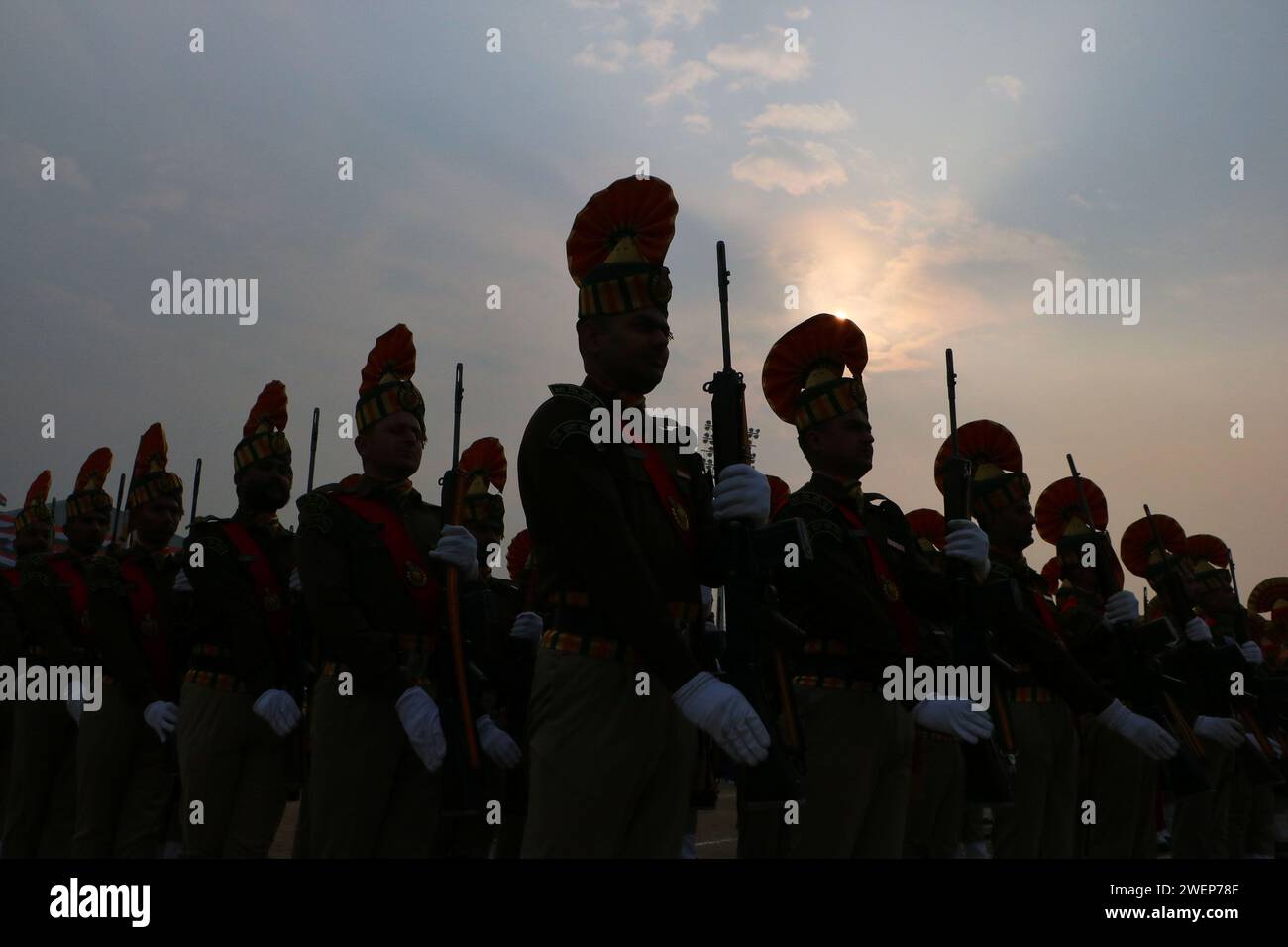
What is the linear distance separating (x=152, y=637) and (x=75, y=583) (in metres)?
1.84

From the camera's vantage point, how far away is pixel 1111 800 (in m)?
8.36

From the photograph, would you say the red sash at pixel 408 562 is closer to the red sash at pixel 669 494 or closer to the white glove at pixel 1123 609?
the red sash at pixel 669 494

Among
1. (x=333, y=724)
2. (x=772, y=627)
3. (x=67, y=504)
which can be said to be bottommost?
(x=333, y=724)

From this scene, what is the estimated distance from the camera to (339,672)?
559 cm

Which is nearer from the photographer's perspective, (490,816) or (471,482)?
(490,816)

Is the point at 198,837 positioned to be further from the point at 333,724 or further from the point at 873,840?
the point at 873,840

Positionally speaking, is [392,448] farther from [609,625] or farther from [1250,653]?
[1250,653]

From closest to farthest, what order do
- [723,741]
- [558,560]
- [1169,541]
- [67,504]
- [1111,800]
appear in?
[723,741]
[558,560]
[1111,800]
[67,504]
[1169,541]

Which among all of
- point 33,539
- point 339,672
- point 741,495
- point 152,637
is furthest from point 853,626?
point 33,539

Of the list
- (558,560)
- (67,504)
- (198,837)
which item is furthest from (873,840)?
(67,504)

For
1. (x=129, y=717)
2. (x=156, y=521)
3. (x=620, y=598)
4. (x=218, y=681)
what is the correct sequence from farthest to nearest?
(x=156, y=521) → (x=129, y=717) → (x=218, y=681) → (x=620, y=598)

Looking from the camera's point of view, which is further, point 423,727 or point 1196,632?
point 1196,632
